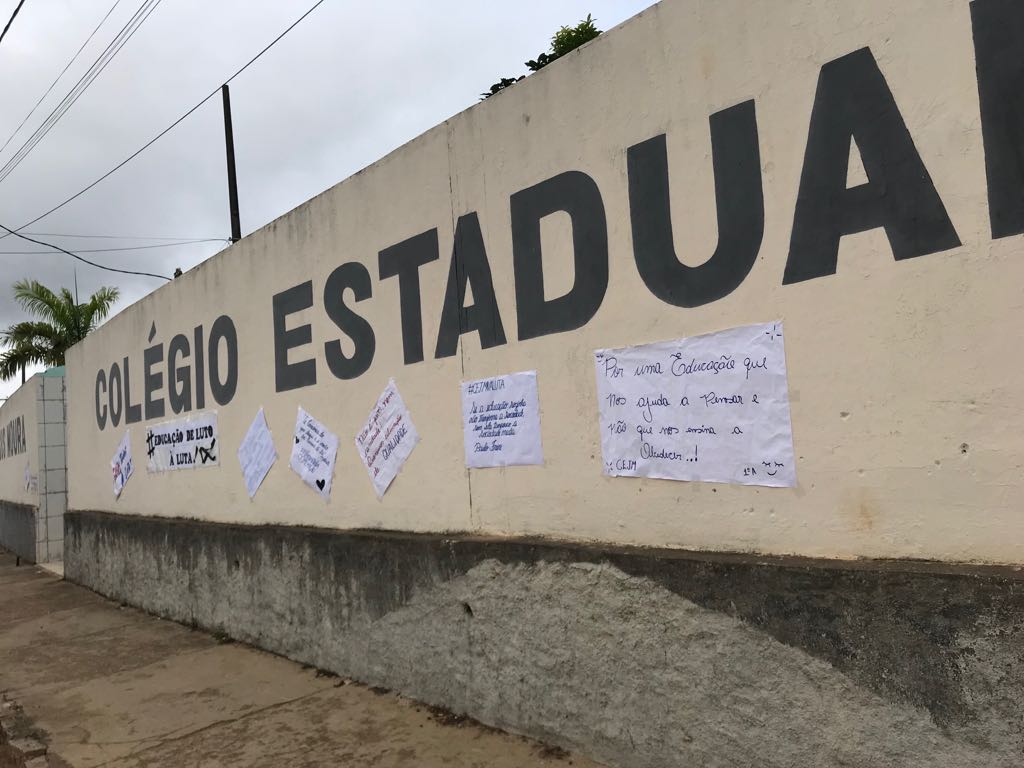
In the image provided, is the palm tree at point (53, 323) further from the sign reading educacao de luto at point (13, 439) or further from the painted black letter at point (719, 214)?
the painted black letter at point (719, 214)

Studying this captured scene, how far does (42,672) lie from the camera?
6.13 metres

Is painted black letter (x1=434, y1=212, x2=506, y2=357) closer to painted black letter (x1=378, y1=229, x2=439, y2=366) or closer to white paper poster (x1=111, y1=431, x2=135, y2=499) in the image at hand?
painted black letter (x1=378, y1=229, x2=439, y2=366)

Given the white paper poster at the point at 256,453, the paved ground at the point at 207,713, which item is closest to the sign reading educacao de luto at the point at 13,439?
the paved ground at the point at 207,713

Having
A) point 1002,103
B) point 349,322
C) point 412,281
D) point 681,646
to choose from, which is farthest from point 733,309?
point 349,322

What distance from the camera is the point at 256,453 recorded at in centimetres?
630

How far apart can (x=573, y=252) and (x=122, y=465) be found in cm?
727

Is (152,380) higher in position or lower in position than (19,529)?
higher

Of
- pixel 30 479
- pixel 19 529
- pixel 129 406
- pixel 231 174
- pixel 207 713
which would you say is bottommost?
pixel 207 713

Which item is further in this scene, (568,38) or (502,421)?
(568,38)

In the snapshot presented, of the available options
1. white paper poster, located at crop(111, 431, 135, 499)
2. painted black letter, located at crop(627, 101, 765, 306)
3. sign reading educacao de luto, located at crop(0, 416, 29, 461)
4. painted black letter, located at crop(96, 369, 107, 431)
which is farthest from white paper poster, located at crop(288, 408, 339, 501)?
sign reading educacao de luto, located at crop(0, 416, 29, 461)

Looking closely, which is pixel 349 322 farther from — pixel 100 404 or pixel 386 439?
pixel 100 404

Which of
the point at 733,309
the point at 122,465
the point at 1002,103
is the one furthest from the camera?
the point at 122,465

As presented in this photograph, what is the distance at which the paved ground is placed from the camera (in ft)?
12.9

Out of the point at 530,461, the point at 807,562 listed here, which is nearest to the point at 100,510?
the point at 530,461
